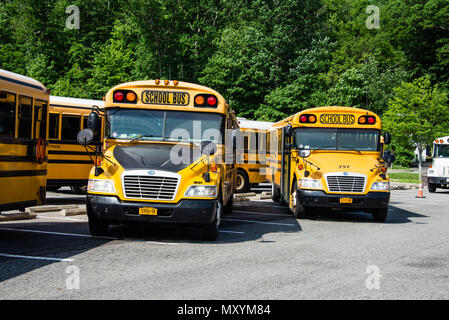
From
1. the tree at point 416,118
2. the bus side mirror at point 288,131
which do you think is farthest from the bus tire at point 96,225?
the tree at point 416,118

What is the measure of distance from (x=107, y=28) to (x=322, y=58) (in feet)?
71.4

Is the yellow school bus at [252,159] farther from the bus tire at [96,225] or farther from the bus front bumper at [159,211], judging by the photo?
the bus front bumper at [159,211]

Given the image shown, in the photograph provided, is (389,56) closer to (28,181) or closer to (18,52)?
(18,52)

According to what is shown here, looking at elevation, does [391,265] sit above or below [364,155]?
below

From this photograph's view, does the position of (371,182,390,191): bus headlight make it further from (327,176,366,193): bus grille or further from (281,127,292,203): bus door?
(281,127,292,203): bus door

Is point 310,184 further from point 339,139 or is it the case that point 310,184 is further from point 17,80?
point 17,80

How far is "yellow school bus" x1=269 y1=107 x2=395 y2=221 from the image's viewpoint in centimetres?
1325

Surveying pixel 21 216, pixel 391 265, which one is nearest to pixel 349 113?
pixel 391 265

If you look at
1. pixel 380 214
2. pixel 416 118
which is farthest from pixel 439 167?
pixel 380 214

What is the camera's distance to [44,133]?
10.4 m

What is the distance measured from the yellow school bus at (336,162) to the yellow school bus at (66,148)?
6.02 metres

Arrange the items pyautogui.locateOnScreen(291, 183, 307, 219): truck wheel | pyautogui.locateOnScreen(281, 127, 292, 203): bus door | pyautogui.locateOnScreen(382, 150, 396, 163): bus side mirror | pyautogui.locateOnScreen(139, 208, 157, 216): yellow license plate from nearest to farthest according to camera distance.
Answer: pyautogui.locateOnScreen(139, 208, 157, 216): yellow license plate → pyautogui.locateOnScreen(291, 183, 307, 219): truck wheel → pyautogui.locateOnScreen(382, 150, 396, 163): bus side mirror → pyautogui.locateOnScreen(281, 127, 292, 203): bus door

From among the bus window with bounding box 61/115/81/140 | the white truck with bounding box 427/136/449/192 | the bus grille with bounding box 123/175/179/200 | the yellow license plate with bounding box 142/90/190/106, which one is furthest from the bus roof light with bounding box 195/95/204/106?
the white truck with bounding box 427/136/449/192

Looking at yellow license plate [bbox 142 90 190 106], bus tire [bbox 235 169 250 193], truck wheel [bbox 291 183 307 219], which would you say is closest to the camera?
yellow license plate [bbox 142 90 190 106]
